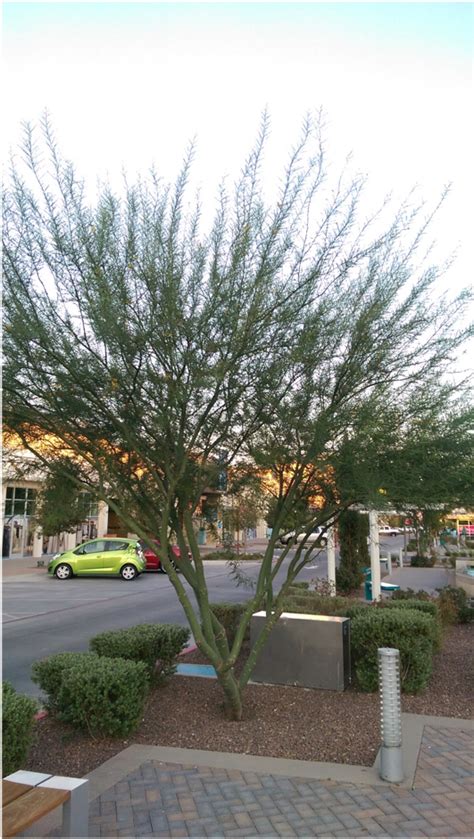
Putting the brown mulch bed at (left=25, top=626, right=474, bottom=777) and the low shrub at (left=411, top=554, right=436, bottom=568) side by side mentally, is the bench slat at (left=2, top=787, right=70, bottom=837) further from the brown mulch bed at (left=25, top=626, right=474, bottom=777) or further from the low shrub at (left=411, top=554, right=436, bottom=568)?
the low shrub at (left=411, top=554, right=436, bottom=568)

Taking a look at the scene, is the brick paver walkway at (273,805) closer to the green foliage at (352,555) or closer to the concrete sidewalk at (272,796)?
the concrete sidewalk at (272,796)

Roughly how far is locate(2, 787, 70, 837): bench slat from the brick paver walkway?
0.74 metres

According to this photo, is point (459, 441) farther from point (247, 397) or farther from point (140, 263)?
point (140, 263)

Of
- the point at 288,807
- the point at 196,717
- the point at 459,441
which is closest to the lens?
the point at 288,807

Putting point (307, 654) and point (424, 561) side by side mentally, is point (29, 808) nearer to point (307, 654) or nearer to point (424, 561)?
point (307, 654)

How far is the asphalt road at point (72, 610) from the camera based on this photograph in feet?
33.5


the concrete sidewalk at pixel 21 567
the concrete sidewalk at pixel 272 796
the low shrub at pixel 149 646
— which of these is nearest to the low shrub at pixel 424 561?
the concrete sidewalk at pixel 21 567

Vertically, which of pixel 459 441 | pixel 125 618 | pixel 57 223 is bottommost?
pixel 125 618

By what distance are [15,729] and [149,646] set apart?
271cm

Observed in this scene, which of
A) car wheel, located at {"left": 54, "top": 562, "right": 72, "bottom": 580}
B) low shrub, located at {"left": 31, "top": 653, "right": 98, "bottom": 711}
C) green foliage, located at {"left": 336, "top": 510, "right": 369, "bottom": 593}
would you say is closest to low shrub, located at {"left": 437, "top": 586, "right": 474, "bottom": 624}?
green foliage, located at {"left": 336, "top": 510, "right": 369, "bottom": 593}

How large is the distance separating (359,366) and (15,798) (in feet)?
12.9

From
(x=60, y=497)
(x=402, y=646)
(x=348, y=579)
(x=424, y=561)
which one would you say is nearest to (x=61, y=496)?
(x=60, y=497)

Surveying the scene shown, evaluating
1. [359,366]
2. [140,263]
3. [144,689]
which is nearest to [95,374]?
[140,263]

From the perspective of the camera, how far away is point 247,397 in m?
5.38
